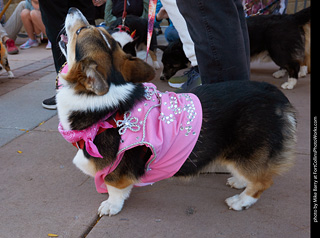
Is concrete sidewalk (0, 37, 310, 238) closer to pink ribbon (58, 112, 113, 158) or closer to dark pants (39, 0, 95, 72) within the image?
pink ribbon (58, 112, 113, 158)

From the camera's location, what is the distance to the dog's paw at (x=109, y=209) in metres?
2.26

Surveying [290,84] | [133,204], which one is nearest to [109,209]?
[133,204]

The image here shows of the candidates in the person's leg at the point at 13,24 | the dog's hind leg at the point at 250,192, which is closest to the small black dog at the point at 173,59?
the dog's hind leg at the point at 250,192

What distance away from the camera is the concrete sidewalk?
2.10 m

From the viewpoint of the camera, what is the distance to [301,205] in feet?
7.54

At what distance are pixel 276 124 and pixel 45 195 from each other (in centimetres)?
188

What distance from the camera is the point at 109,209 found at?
7.46ft

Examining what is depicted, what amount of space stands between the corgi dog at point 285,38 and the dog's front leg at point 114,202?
11.9ft

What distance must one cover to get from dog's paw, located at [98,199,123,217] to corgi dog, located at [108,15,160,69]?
3559 millimetres

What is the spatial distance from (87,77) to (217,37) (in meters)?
1.21

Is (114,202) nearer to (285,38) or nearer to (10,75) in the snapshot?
(285,38)

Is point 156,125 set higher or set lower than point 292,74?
higher

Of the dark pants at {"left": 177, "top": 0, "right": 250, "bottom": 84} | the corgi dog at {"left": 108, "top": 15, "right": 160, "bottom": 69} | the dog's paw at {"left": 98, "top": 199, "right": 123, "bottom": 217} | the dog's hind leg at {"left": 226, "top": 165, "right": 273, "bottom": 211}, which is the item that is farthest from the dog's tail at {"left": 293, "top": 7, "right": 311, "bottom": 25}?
the dog's paw at {"left": 98, "top": 199, "right": 123, "bottom": 217}

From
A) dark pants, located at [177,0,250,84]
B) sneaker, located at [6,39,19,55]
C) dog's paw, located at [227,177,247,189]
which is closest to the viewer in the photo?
dark pants, located at [177,0,250,84]
